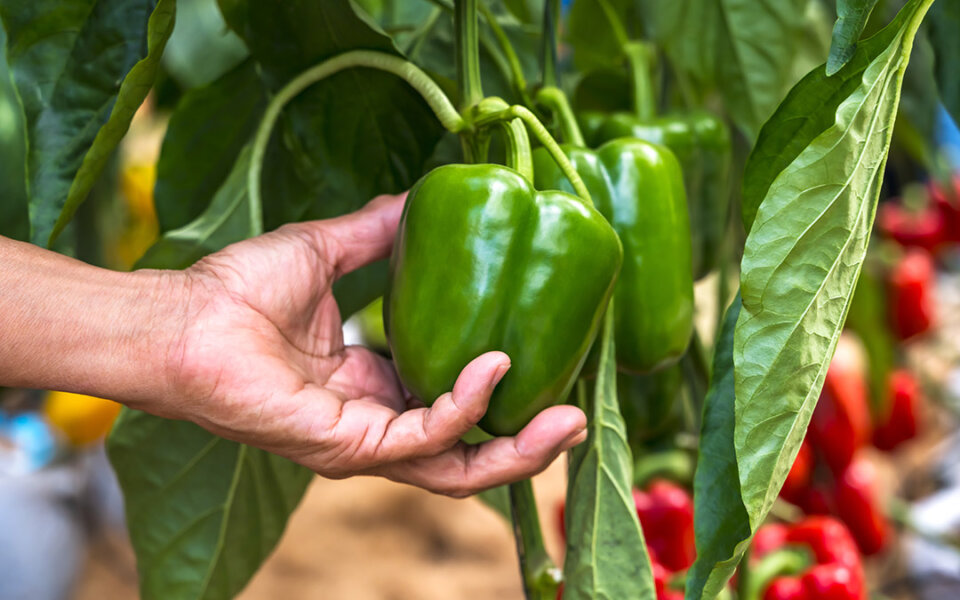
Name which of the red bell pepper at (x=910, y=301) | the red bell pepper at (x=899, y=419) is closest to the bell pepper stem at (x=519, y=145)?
the red bell pepper at (x=899, y=419)

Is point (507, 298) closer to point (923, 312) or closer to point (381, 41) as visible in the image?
point (381, 41)

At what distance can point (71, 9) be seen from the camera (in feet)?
1.67

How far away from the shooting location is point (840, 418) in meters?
1.36

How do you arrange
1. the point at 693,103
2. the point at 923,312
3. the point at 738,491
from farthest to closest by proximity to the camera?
the point at 923,312, the point at 693,103, the point at 738,491

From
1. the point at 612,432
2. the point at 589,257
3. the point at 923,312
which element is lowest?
the point at 923,312

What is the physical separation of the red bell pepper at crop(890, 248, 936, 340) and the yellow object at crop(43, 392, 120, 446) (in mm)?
1388

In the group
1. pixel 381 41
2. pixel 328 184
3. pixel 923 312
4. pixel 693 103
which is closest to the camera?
pixel 381 41

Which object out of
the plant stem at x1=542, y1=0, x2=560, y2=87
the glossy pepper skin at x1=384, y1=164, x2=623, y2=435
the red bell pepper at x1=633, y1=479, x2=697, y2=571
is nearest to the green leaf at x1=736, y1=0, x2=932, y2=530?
the glossy pepper skin at x1=384, y1=164, x2=623, y2=435

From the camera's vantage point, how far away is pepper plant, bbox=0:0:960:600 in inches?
16.5

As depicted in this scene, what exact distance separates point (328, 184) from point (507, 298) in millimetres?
216

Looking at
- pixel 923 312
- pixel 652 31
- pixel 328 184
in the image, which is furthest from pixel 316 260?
pixel 923 312

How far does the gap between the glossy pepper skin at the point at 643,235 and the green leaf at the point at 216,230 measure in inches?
8.0

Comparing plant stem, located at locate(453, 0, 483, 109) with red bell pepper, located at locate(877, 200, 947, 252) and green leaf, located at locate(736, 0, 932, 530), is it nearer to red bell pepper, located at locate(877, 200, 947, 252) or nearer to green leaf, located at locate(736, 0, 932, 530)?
green leaf, located at locate(736, 0, 932, 530)

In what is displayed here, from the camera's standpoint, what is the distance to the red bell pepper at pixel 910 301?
1.66 m
